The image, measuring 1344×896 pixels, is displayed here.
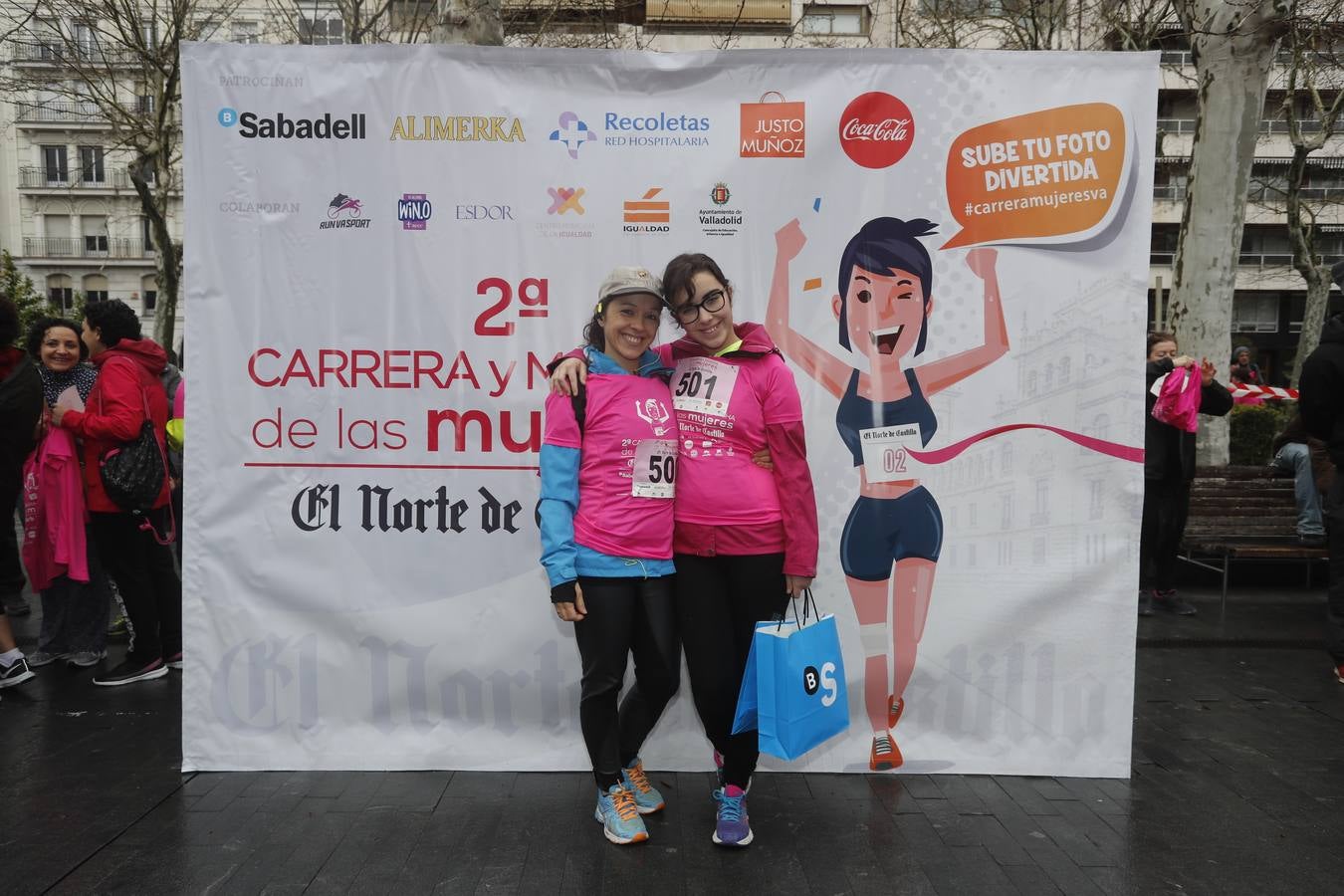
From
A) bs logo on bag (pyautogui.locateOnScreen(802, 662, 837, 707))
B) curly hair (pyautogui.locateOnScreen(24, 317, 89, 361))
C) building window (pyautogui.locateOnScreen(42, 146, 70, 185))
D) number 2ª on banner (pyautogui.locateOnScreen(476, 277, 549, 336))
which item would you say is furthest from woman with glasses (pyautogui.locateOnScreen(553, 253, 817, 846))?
building window (pyautogui.locateOnScreen(42, 146, 70, 185))

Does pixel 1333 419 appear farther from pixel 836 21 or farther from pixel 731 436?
pixel 836 21

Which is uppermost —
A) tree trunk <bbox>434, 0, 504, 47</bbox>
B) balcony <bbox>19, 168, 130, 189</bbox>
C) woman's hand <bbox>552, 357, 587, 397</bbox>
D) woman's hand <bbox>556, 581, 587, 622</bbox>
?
balcony <bbox>19, 168, 130, 189</bbox>

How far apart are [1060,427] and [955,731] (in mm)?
1300

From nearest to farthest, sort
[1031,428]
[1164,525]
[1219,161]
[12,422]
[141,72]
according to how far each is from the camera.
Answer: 1. [1031,428]
2. [12,422]
3. [1164,525]
4. [1219,161]
5. [141,72]

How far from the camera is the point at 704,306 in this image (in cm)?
319

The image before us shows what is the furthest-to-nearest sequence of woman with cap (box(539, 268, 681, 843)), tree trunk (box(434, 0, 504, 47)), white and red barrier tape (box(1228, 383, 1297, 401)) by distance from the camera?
white and red barrier tape (box(1228, 383, 1297, 401)) → tree trunk (box(434, 0, 504, 47)) → woman with cap (box(539, 268, 681, 843))

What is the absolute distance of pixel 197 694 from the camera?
3846 millimetres

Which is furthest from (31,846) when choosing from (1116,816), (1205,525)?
(1205,525)

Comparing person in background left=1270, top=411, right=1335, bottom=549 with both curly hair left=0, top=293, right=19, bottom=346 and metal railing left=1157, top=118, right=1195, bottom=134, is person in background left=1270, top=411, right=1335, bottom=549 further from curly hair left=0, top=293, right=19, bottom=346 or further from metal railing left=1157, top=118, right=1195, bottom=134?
metal railing left=1157, top=118, right=1195, bottom=134

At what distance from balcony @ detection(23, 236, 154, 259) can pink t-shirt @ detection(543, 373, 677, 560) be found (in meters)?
47.8

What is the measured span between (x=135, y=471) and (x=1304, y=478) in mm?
8084

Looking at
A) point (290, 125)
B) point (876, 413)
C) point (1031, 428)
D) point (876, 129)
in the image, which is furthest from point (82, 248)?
point (1031, 428)

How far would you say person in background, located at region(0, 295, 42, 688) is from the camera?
4.82 m

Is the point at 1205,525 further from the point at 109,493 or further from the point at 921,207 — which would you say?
the point at 109,493
